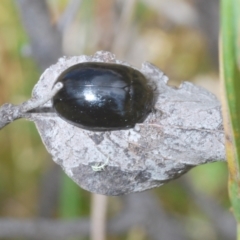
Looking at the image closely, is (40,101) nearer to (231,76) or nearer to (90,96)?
(90,96)

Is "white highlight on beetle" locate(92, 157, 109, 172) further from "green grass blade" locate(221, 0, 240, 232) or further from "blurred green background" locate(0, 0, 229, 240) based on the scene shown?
"blurred green background" locate(0, 0, 229, 240)

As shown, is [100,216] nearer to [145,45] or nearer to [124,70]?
[124,70]

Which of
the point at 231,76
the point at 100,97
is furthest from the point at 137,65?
the point at 231,76

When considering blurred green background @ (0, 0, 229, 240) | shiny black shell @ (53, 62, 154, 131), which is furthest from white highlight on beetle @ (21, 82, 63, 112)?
blurred green background @ (0, 0, 229, 240)

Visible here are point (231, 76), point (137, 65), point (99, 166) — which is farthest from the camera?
point (137, 65)

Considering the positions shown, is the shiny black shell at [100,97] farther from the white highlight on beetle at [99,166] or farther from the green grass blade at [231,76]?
the green grass blade at [231,76]

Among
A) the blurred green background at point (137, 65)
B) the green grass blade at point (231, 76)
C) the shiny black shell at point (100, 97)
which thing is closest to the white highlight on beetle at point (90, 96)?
the shiny black shell at point (100, 97)
